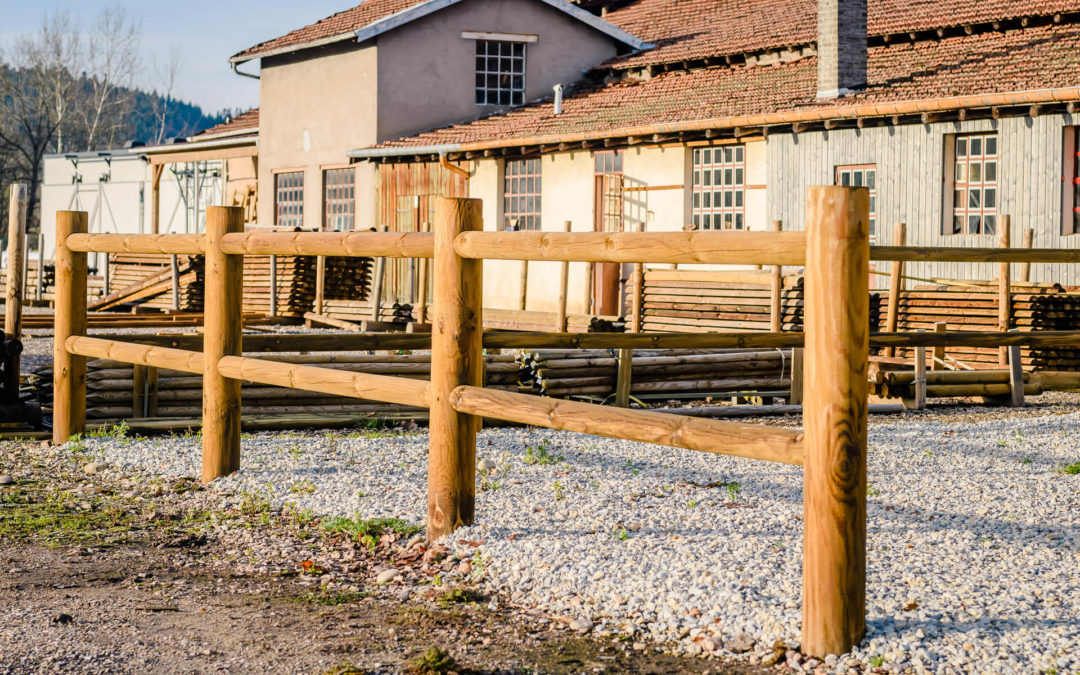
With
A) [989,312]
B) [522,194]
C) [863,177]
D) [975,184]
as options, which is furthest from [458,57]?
[989,312]

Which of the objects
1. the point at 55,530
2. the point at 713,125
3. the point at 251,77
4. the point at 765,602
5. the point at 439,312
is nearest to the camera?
the point at 765,602

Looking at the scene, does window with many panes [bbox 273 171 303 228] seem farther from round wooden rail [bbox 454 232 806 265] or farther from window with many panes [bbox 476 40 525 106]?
round wooden rail [bbox 454 232 806 265]

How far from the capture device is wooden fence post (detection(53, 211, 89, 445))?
27.3ft

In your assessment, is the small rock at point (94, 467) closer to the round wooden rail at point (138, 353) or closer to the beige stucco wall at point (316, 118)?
the round wooden rail at point (138, 353)

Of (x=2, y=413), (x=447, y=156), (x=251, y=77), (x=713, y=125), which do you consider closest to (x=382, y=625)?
(x=2, y=413)

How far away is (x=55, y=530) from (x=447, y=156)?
20544 millimetres

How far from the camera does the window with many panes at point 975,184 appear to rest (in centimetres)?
1827

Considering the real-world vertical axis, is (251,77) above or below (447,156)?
above

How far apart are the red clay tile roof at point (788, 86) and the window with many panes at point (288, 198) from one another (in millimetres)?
3929

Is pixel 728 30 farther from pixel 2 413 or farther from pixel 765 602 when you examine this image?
pixel 765 602

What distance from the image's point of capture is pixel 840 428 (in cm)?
405

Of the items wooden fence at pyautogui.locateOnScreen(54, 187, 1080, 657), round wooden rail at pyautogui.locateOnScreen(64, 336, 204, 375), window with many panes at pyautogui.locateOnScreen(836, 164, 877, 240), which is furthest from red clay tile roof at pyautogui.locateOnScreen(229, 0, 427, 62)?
wooden fence at pyautogui.locateOnScreen(54, 187, 1080, 657)

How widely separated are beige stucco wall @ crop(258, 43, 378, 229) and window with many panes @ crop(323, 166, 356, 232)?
159mm

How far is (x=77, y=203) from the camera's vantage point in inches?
1624
